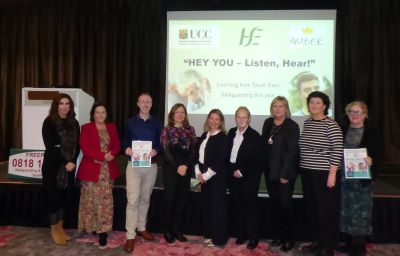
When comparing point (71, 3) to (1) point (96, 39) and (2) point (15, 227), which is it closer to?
(1) point (96, 39)

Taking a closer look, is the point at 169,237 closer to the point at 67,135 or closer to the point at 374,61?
the point at 67,135

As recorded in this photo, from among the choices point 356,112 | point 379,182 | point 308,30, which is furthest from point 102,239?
point 308,30

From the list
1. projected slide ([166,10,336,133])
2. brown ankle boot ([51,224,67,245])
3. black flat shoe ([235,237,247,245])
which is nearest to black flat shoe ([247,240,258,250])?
black flat shoe ([235,237,247,245])

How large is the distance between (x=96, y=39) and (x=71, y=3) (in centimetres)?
71

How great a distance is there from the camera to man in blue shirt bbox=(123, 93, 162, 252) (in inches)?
117

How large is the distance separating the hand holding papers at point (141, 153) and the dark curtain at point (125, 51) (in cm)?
237

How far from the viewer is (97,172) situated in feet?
9.77

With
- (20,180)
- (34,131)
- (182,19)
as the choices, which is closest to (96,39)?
(182,19)

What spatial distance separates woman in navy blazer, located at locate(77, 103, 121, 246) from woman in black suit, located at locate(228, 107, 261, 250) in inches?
42.2

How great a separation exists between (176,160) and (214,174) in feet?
1.18

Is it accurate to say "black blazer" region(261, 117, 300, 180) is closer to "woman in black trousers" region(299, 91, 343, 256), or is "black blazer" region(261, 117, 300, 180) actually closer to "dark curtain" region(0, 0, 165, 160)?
"woman in black trousers" region(299, 91, 343, 256)

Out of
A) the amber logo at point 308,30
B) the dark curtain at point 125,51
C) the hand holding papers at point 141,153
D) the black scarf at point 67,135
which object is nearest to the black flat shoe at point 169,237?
the hand holding papers at point 141,153

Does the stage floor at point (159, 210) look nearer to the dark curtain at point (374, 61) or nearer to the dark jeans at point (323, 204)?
the dark jeans at point (323, 204)

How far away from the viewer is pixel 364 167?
2766 mm
